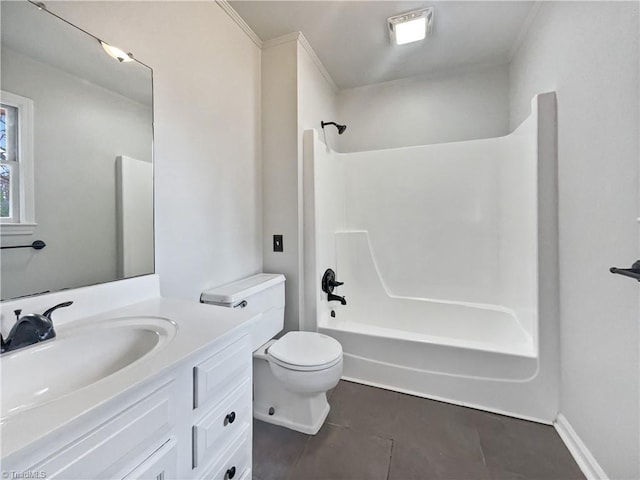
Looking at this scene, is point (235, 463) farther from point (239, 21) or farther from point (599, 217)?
point (239, 21)

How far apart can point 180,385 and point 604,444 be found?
1689 mm

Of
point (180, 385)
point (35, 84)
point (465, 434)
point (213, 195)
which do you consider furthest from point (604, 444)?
point (35, 84)

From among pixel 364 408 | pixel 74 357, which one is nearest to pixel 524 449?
pixel 364 408

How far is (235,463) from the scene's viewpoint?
0.98 metres

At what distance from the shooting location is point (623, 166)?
106cm

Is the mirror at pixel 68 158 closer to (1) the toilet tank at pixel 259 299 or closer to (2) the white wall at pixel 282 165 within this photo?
(1) the toilet tank at pixel 259 299

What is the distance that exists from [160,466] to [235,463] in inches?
14.8

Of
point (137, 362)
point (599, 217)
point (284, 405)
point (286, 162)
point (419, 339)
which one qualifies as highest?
point (286, 162)

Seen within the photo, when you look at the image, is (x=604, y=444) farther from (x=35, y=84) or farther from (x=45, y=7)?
(x=45, y=7)

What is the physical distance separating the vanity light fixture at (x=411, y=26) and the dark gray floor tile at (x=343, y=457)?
8.40 ft

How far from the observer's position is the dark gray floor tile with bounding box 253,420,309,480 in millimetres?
1302

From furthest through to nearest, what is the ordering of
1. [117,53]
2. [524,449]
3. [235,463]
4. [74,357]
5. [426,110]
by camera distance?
[426,110]
[524,449]
[117,53]
[235,463]
[74,357]

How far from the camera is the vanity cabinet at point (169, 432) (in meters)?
0.50

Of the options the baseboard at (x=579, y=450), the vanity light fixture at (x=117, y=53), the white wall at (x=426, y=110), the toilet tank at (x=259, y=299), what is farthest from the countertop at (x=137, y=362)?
the white wall at (x=426, y=110)
